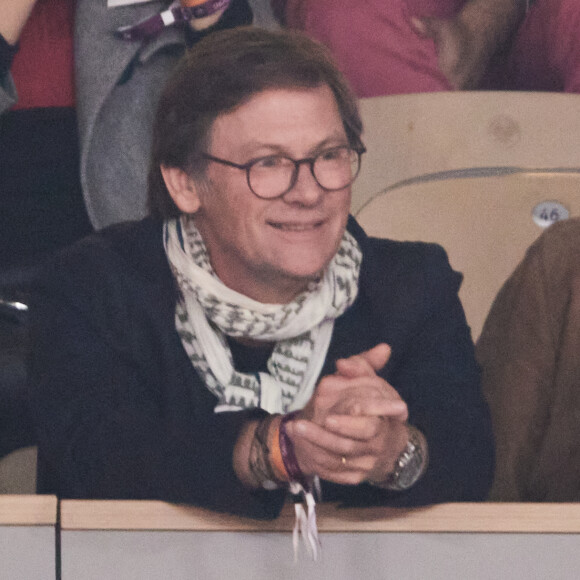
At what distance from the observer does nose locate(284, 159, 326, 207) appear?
0.90 metres

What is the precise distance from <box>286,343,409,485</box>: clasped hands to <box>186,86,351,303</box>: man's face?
0.18 meters

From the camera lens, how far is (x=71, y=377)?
0.86 m

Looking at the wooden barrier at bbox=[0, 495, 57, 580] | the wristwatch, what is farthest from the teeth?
the wooden barrier at bbox=[0, 495, 57, 580]

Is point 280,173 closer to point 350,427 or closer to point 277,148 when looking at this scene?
point 277,148

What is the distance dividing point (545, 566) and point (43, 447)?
496mm

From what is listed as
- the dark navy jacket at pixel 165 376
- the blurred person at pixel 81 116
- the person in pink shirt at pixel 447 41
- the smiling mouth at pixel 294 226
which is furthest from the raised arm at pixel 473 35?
the smiling mouth at pixel 294 226

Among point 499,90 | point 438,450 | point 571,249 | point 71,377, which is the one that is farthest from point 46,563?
point 499,90

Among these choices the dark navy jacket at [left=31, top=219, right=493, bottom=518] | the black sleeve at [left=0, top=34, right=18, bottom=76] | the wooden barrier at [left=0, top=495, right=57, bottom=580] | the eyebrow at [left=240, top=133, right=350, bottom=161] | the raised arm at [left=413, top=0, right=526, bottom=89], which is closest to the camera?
the wooden barrier at [left=0, top=495, right=57, bottom=580]

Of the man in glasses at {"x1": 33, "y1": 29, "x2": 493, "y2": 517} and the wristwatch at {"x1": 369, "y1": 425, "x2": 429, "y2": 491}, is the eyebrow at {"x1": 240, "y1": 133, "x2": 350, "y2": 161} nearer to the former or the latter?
the man in glasses at {"x1": 33, "y1": 29, "x2": 493, "y2": 517}

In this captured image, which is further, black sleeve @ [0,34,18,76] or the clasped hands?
black sleeve @ [0,34,18,76]

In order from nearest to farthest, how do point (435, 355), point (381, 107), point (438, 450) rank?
point (438, 450)
point (435, 355)
point (381, 107)

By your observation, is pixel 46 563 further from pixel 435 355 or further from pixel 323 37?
pixel 323 37

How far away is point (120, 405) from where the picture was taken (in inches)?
33.9

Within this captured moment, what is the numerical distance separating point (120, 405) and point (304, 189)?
281mm
